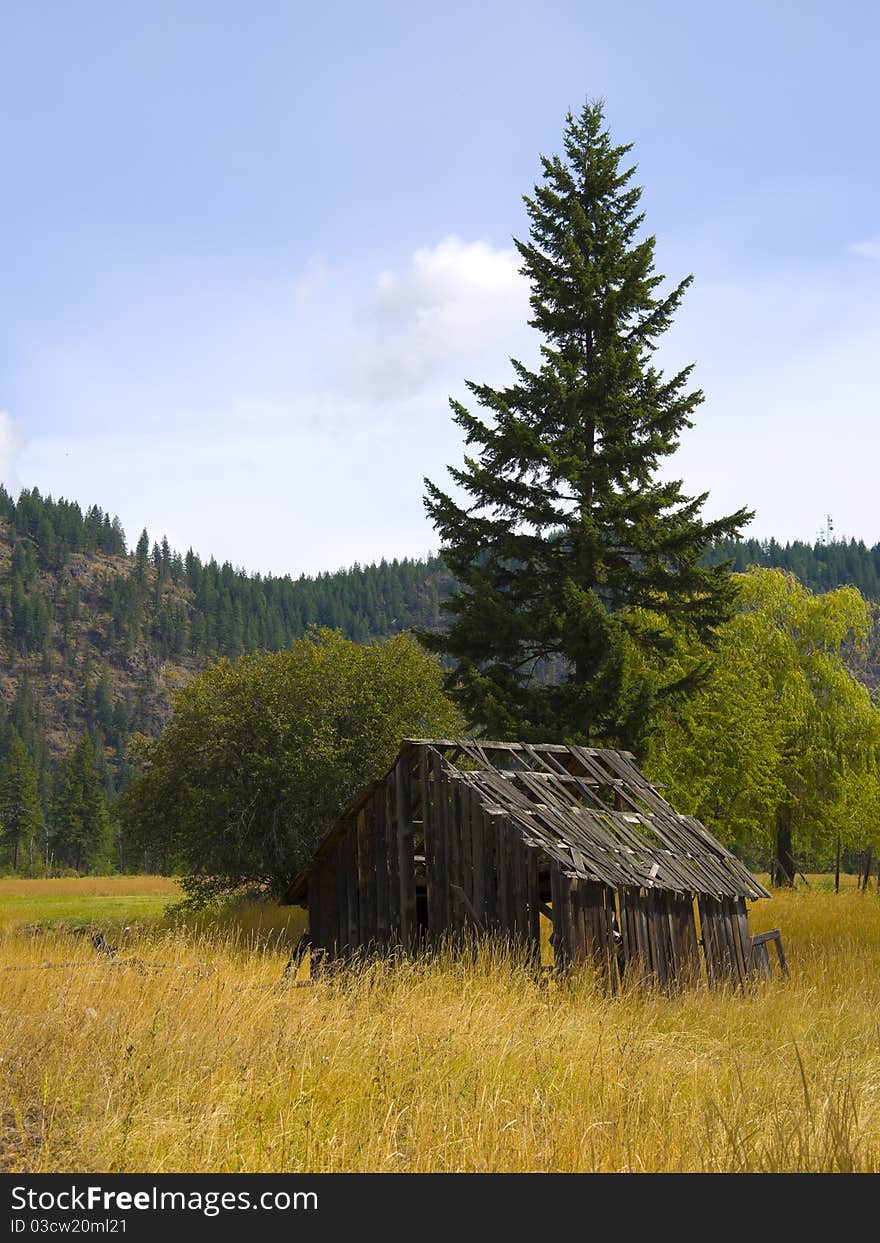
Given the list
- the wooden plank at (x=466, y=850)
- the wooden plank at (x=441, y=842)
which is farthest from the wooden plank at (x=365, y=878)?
the wooden plank at (x=466, y=850)

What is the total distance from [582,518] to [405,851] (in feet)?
30.7

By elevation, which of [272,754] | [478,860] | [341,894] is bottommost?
[341,894]

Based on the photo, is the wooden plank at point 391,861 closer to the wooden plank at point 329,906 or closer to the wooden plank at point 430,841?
the wooden plank at point 430,841

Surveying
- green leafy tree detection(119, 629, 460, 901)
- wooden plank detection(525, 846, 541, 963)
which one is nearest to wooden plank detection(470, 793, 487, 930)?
wooden plank detection(525, 846, 541, 963)

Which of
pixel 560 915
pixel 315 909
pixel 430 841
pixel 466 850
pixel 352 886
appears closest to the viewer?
pixel 560 915

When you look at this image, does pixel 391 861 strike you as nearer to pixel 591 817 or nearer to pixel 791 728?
pixel 591 817

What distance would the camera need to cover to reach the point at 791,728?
114 feet

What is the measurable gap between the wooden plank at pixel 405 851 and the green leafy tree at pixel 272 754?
11362mm

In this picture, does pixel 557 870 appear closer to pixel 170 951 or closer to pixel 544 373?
pixel 170 951

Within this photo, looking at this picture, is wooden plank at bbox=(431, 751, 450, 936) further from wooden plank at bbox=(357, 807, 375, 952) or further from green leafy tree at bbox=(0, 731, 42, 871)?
green leafy tree at bbox=(0, 731, 42, 871)

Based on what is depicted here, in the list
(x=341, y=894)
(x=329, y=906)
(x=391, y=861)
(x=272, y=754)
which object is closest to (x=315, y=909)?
(x=329, y=906)

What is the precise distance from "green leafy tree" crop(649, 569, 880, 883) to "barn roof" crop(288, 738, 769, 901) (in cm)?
1064

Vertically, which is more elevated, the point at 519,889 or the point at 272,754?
the point at 272,754

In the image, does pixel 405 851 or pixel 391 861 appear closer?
pixel 405 851
